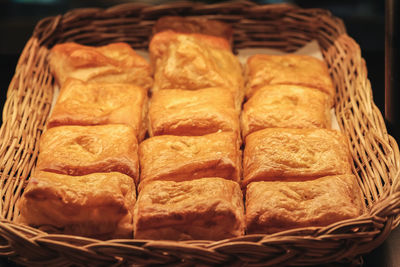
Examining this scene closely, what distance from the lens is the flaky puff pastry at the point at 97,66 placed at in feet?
10.8

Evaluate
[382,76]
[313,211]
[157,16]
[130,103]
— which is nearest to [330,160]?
[313,211]

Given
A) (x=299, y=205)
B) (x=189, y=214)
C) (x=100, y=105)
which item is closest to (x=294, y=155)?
(x=299, y=205)

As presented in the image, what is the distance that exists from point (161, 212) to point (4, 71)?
6.83 feet

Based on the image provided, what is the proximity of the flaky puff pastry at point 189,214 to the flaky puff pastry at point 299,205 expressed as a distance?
0.27ft

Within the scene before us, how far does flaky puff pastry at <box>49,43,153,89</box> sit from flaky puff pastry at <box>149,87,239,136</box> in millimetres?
381

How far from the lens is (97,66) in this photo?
3330 millimetres

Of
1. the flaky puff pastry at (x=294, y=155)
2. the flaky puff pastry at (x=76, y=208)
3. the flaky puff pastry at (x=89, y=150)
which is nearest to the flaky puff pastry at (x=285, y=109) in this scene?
the flaky puff pastry at (x=294, y=155)

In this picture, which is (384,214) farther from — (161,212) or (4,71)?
(4,71)

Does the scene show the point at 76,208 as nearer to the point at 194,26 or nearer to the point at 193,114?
the point at 193,114

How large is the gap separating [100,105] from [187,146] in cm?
64

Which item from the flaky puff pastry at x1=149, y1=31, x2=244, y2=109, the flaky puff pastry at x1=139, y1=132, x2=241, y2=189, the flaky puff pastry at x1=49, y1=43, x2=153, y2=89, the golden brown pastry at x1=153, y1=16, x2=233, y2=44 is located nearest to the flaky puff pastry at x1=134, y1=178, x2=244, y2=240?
the flaky puff pastry at x1=139, y1=132, x2=241, y2=189

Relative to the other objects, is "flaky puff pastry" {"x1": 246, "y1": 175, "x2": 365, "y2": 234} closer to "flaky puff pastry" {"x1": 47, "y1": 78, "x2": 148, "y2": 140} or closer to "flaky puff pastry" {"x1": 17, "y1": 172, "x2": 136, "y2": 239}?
"flaky puff pastry" {"x1": 17, "y1": 172, "x2": 136, "y2": 239}

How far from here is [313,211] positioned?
224 cm

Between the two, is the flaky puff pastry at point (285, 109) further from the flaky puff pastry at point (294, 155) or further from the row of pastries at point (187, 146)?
the flaky puff pastry at point (294, 155)
